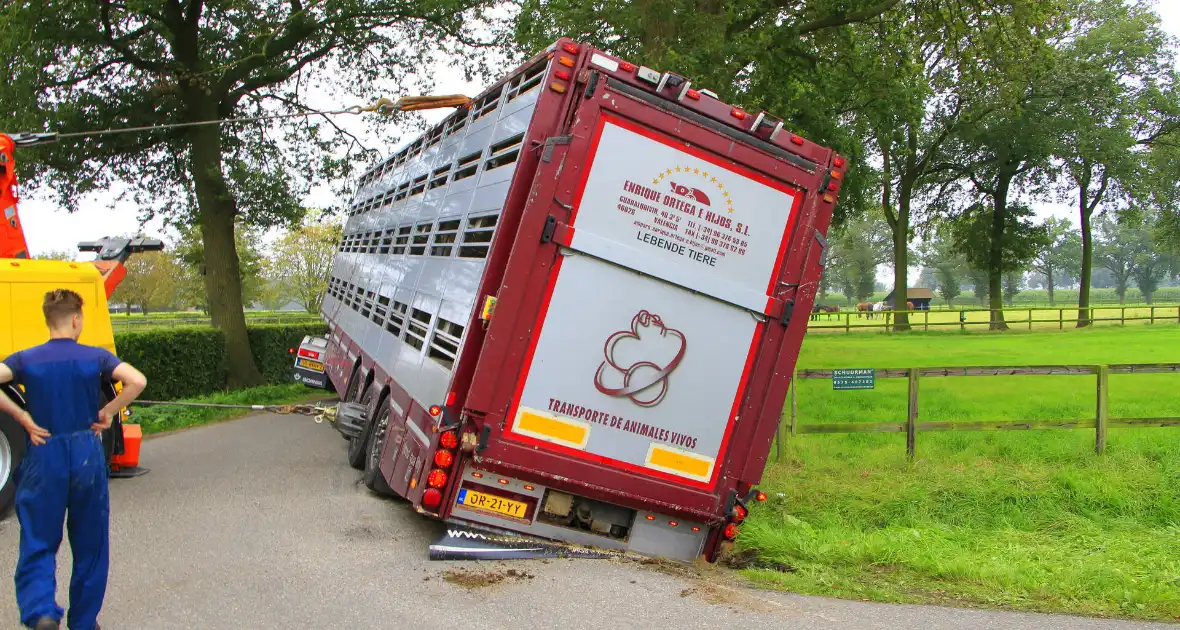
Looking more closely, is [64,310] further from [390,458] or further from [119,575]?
[390,458]

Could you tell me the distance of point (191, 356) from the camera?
692 inches

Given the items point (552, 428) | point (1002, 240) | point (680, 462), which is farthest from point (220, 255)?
point (1002, 240)

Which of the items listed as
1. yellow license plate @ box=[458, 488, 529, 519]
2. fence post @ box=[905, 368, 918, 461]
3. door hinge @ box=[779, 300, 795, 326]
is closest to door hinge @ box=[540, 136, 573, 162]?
door hinge @ box=[779, 300, 795, 326]

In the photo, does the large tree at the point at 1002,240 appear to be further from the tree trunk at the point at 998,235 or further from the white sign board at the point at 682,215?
the white sign board at the point at 682,215

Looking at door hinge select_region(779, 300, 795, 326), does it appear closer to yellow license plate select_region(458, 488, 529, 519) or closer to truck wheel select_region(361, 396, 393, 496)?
yellow license plate select_region(458, 488, 529, 519)

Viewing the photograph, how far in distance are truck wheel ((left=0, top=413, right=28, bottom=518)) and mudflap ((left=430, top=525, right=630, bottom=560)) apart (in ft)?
10.8

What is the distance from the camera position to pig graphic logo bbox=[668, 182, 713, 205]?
20.0 ft

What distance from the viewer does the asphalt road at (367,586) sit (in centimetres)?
492

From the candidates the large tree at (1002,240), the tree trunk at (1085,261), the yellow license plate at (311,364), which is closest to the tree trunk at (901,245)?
the large tree at (1002,240)

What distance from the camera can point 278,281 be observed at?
59.0 metres

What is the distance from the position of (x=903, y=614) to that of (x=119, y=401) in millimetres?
4335

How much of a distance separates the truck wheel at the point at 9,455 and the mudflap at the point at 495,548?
3.28 m

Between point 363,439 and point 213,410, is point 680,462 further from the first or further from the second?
point 213,410

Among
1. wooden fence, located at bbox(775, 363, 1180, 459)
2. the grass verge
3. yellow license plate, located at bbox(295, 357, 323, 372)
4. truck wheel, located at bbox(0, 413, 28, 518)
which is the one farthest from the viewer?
yellow license plate, located at bbox(295, 357, 323, 372)
